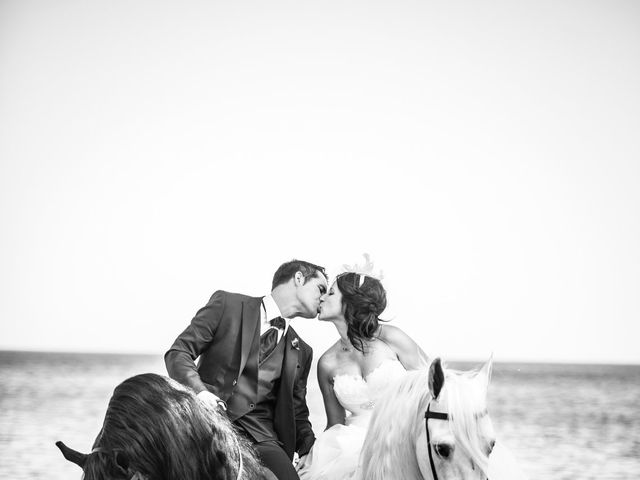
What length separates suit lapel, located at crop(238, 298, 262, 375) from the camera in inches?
133

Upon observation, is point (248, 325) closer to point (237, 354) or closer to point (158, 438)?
point (237, 354)

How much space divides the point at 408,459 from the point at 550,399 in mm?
19232

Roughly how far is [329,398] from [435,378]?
151 centimetres

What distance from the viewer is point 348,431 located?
3.27 m

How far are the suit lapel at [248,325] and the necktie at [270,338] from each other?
0.08m

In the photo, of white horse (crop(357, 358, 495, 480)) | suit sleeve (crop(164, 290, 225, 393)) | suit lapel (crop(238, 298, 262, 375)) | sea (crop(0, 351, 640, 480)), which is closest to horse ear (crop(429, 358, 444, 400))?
white horse (crop(357, 358, 495, 480))

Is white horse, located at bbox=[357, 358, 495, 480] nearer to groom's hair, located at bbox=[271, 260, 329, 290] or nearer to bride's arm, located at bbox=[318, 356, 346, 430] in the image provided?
bride's arm, located at bbox=[318, 356, 346, 430]

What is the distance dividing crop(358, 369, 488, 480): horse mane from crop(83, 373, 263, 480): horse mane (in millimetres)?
1084

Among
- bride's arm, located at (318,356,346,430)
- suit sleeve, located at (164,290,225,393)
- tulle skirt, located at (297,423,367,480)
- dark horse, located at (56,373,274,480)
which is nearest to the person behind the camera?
dark horse, located at (56,373,274,480)

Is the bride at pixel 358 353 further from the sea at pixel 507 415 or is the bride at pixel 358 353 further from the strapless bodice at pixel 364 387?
the sea at pixel 507 415

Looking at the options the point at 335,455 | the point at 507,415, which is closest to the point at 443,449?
the point at 335,455

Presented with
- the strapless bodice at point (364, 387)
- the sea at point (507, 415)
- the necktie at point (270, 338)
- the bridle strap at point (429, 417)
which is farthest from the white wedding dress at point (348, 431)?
the sea at point (507, 415)

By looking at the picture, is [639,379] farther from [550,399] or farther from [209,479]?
[209,479]

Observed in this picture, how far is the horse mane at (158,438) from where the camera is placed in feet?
3.44
